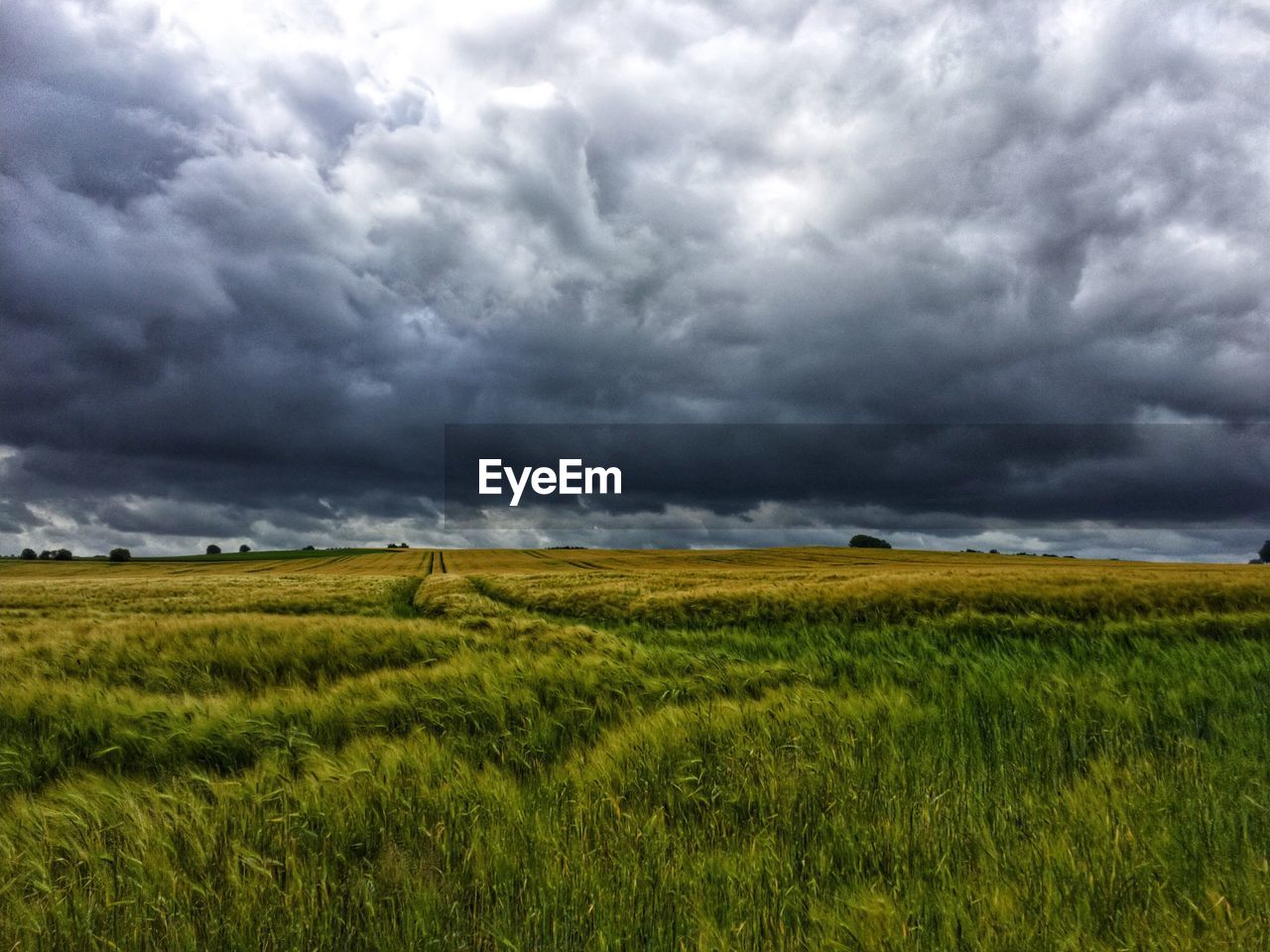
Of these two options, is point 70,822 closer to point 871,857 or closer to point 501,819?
point 501,819

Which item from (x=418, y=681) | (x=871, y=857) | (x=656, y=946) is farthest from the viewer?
(x=418, y=681)

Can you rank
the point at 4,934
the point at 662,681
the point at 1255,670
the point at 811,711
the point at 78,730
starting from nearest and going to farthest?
the point at 4,934
the point at 811,711
the point at 78,730
the point at 662,681
the point at 1255,670

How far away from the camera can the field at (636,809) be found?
199 centimetres

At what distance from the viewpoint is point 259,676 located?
6730mm

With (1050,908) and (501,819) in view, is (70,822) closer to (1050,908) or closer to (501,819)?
(501,819)

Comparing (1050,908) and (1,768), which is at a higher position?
(1050,908)

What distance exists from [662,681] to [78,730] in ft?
15.0

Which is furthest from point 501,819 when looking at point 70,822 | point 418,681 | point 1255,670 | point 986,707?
point 1255,670

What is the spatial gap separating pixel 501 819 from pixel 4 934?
166 centimetres

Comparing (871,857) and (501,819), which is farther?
(501,819)

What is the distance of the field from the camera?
1.99m

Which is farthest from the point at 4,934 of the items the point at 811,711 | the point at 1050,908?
the point at 811,711

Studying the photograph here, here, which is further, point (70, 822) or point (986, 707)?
point (986, 707)

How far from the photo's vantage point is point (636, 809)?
2820 millimetres
